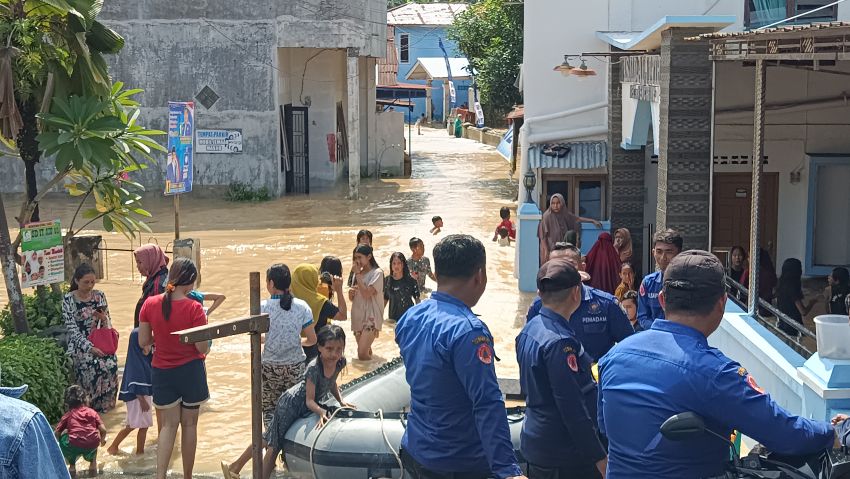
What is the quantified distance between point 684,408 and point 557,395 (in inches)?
41.6

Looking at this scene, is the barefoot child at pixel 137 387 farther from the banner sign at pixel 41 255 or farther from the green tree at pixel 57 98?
the banner sign at pixel 41 255

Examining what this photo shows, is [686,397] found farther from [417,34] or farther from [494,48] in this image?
[417,34]

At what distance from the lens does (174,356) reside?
706cm

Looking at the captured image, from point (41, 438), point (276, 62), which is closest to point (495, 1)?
point (276, 62)

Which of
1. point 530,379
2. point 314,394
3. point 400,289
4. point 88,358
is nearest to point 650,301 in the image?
point 314,394

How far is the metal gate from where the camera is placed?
26.8m

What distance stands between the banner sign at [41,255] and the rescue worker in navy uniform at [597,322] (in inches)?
209

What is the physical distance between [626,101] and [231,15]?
498 inches

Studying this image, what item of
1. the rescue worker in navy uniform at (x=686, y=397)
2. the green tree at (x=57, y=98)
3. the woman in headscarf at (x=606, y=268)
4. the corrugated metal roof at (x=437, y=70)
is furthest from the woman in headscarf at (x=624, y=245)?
the corrugated metal roof at (x=437, y=70)

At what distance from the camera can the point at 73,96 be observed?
8.83 meters

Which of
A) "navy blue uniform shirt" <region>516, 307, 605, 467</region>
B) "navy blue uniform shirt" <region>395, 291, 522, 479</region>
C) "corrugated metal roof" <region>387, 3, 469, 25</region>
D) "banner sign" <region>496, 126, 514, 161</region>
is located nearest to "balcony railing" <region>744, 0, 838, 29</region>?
"banner sign" <region>496, 126, 514, 161</region>

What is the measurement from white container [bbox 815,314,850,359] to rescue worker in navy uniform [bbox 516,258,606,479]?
173 cm

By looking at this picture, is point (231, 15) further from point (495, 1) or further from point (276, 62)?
point (495, 1)

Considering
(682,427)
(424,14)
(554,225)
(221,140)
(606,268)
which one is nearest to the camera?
(682,427)
